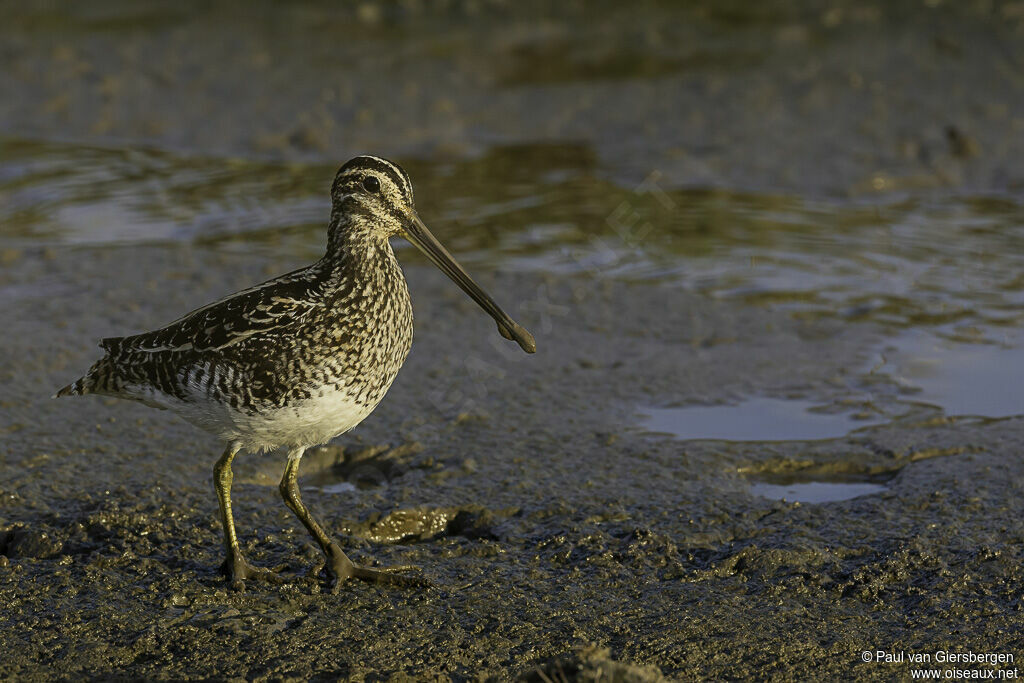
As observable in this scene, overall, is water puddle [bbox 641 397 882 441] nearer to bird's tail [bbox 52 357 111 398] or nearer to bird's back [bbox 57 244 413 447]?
bird's back [bbox 57 244 413 447]

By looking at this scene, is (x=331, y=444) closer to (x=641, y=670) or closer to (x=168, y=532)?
(x=168, y=532)

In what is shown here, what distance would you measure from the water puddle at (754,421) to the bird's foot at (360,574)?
5.95 ft

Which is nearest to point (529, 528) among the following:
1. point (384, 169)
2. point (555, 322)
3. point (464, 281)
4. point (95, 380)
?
point (464, 281)

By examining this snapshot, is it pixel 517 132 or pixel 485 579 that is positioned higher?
pixel 517 132

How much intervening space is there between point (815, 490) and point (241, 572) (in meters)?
2.58

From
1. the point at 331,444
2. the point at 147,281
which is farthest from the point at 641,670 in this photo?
the point at 147,281

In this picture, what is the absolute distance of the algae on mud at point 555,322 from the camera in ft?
16.3

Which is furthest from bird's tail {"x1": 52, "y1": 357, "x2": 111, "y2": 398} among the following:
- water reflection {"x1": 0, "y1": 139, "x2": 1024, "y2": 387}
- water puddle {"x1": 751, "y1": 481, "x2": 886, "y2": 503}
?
water reflection {"x1": 0, "y1": 139, "x2": 1024, "y2": 387}

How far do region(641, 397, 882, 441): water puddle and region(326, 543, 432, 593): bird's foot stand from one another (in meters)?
1.81

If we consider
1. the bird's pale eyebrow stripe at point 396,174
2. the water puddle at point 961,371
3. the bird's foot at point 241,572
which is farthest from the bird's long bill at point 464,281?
the water puddle at point 961,371

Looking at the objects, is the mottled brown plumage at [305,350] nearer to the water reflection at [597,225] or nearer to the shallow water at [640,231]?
the shallow water at [640,231]

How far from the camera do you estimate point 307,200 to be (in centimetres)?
1000

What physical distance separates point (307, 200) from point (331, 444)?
3.90m

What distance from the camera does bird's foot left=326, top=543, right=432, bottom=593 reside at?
5.20 meters
